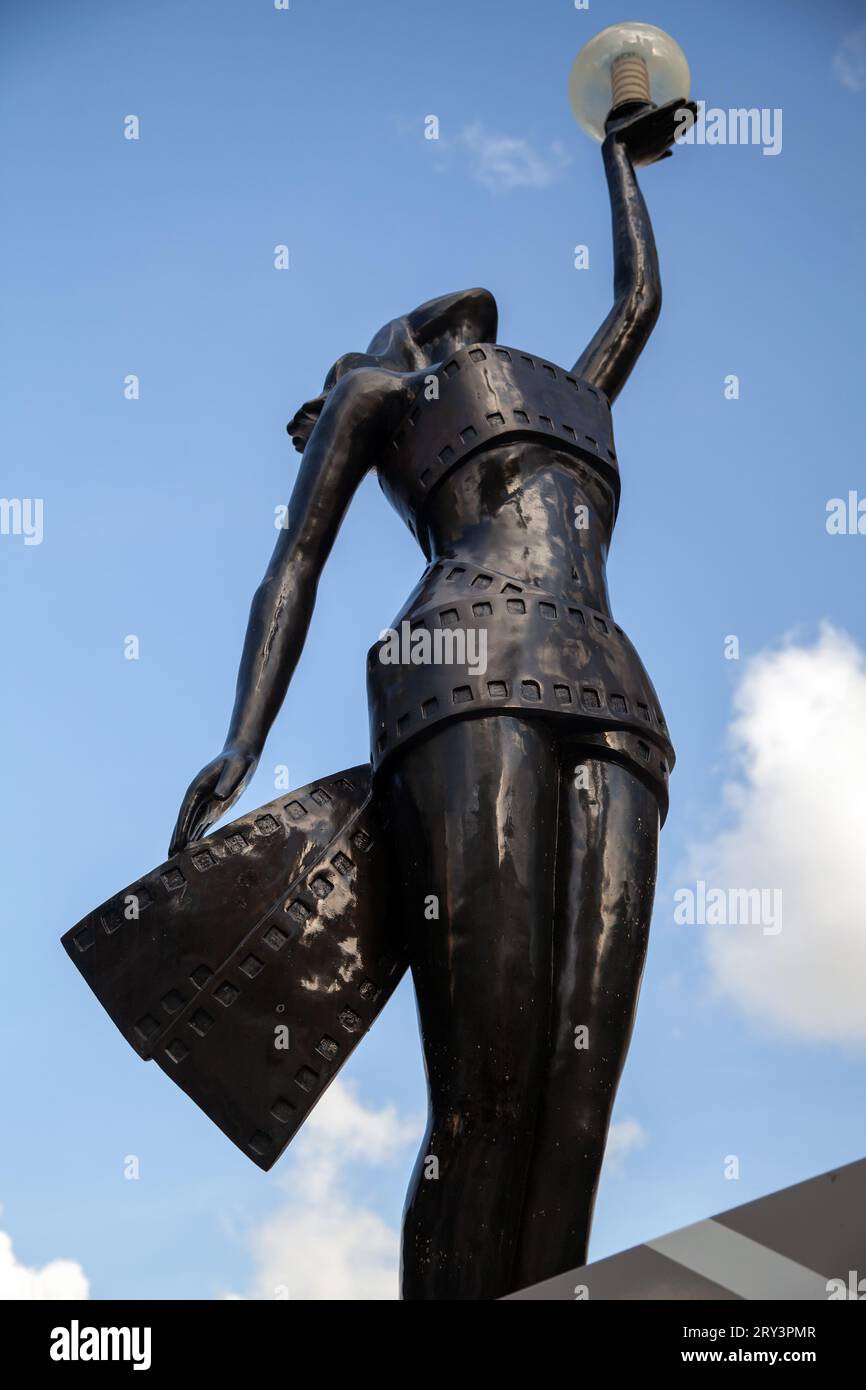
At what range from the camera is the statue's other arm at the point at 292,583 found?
5.50 meters

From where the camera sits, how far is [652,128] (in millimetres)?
7285

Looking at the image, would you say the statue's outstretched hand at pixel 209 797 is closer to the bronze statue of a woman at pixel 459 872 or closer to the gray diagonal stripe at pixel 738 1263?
the bronze statue of a woman at pixel 459 872

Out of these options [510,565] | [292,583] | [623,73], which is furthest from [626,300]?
[292,583]

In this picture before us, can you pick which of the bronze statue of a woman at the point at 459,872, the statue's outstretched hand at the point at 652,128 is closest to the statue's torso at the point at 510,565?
the bronze statue of a woman at the point at 459,872

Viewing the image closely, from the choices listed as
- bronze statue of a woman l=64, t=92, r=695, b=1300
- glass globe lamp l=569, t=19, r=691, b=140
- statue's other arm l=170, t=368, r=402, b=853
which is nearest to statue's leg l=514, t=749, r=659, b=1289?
bronze statue of a woman l=64, t=92, r=695, b=1300

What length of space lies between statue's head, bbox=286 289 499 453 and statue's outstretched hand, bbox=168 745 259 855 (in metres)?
1.86

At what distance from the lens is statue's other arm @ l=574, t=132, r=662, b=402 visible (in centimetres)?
673

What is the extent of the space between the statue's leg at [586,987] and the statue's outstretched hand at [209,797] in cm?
107

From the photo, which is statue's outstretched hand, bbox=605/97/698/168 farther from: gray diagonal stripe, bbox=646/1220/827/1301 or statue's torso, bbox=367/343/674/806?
gray diagonal stripe, bbox=646/1220/827/1301

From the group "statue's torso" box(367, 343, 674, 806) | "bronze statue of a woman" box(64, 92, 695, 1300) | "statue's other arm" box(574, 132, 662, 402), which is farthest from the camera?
"statue's other arm" box(574, 132, 662, 402)

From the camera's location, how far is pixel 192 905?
5.49 meters

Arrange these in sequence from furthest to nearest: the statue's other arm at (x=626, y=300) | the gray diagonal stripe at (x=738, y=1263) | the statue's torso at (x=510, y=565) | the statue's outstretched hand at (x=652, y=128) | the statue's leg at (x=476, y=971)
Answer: the statue's outstretched hand at (x=652, y=128), the statue's other arm at (x=626, y=300), the statue's torso at (x=510, y=565), the statue's leg at (x=476, y=971), the gray diagonal stripe at (x=738, y=1263)
